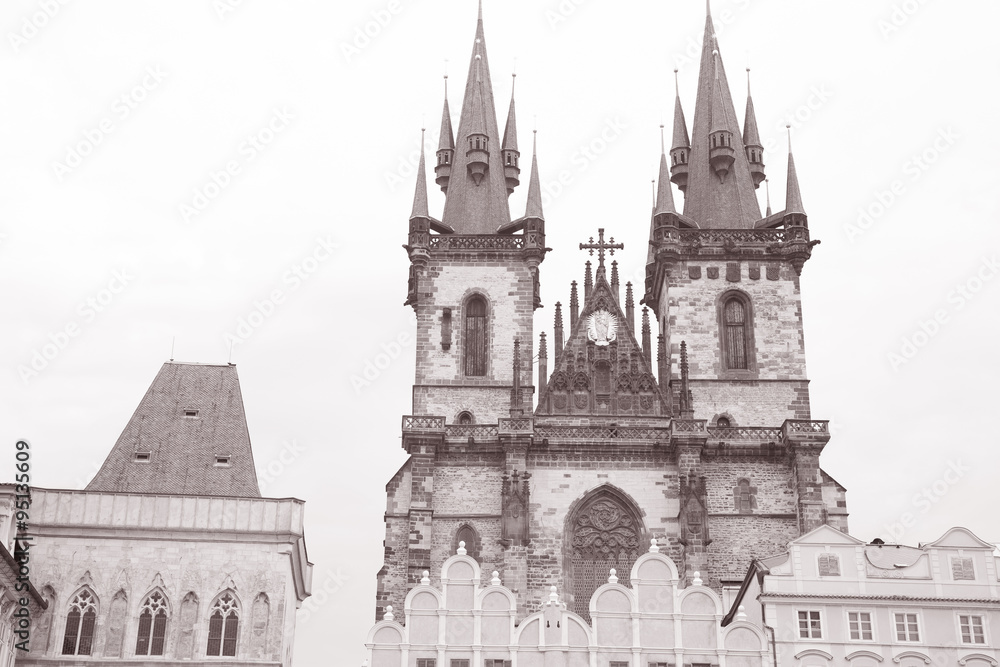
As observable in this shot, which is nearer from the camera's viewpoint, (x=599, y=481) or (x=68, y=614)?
(x=68, y=614)

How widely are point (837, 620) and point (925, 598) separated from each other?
7.41 feet

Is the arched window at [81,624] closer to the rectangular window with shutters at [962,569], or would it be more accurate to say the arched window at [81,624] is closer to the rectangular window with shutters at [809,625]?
the rectangular window with shutters at [809,625]

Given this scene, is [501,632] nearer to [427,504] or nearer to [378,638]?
[378,638]

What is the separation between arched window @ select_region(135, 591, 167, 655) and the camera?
3575 centimetres

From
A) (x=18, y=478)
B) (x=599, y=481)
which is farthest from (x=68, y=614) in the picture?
(x=599, y=481)

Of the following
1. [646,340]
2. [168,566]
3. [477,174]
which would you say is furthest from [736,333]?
[168,566]

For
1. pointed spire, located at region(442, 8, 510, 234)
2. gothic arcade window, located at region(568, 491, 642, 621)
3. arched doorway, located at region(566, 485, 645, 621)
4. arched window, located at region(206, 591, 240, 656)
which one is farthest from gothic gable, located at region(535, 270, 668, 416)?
arched window, located at region(206, 591, 240, 656)

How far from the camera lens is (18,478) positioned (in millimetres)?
32844

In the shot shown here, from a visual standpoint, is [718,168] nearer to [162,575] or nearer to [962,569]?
[962,569]

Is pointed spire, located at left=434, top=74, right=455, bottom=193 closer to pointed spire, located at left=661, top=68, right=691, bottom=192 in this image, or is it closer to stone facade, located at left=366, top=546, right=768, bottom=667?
pointed spire, located at left=661, top=68, right=691, bottom=192

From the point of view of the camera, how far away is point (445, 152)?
57.3 metres

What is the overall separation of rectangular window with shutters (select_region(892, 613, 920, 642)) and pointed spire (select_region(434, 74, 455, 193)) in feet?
92.0

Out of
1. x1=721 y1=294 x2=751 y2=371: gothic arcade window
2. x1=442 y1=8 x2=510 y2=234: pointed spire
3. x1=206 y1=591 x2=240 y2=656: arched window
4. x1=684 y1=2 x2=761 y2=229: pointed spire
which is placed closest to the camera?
x1=206 y1=591 x2=240 y2=656: arched window

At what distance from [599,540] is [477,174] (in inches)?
639
